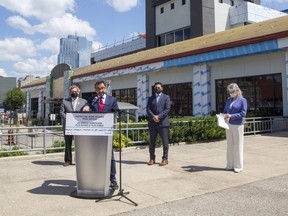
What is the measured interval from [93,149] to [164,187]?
4.99ft

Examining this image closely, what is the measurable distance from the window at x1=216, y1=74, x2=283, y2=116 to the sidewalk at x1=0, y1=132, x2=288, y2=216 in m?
8.38

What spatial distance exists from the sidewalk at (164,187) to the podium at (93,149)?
0.84ft

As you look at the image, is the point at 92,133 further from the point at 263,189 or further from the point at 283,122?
the point at 283,122

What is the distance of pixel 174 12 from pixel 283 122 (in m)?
25.5

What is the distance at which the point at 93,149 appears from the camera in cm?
519

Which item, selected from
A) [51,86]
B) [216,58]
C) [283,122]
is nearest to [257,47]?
[216,58]

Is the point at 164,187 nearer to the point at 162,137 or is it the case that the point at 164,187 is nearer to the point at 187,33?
the point at 162,137

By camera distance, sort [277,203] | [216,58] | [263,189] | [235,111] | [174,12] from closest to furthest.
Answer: [277,203] < [263,189] < [235,111] < [216,58] < [174,12]

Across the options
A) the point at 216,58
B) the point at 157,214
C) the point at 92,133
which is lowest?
the point at 157,214

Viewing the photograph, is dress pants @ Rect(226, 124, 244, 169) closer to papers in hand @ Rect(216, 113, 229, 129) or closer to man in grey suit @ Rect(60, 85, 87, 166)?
papers in hand @ Rect(216, 113, 229, 129)

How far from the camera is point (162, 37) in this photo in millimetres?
40438

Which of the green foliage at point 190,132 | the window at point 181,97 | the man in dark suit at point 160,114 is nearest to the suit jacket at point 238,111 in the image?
the man in dark suit at point 160,114

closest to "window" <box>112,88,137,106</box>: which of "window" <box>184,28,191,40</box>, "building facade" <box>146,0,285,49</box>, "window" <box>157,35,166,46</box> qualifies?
"building facade" <box>146,0,285,49</box>

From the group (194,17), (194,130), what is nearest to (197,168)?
(194,130)
